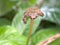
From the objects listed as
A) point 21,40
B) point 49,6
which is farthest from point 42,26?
point 21,40

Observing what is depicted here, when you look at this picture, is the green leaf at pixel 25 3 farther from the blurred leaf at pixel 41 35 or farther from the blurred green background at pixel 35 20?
the blurred leaf at pixel 41 35

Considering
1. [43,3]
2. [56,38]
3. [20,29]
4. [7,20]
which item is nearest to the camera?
[56,38]

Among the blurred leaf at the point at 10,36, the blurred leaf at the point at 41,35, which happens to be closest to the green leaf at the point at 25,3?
the blurred leaf at the point at 41,35

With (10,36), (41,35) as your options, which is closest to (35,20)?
(41,35)

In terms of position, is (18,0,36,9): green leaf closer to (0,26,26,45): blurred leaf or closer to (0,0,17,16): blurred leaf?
(0,0,17,16): blurred leaf

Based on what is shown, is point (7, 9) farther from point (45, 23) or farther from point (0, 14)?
point (45, 23)

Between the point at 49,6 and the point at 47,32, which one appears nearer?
the point at 47,32

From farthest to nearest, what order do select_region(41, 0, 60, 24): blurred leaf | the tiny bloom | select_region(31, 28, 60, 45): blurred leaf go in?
1. select_region(41, 0, 60, 24): blurred leaf
2. select_region(31, 28, 60, 45): blurred leaf
3. the tiny bloom

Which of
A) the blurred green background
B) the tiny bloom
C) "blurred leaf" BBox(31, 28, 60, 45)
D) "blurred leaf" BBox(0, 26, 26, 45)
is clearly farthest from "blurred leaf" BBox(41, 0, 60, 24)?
the tiny bloom
